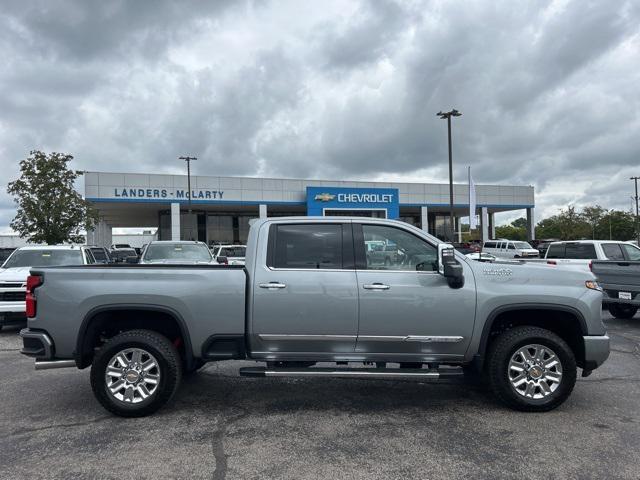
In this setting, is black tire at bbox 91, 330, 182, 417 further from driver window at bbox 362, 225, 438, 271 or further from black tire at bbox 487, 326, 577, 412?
black tire at bbox 487, 326, 577, 412

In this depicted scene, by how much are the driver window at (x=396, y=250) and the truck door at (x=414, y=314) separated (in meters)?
0.09

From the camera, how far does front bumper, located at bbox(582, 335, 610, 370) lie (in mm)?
4715

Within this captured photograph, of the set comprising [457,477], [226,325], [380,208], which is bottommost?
[457,477]

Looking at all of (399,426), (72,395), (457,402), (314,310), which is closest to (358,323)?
(314,310)

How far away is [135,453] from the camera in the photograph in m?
3.90

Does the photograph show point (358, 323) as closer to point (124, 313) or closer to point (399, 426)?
point (399, 426)

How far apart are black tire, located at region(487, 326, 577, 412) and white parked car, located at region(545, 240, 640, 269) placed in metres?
7.64

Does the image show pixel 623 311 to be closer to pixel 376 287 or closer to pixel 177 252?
Result: pixel 376 287

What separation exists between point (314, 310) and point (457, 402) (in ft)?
6.22

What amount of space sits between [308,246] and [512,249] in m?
30.1

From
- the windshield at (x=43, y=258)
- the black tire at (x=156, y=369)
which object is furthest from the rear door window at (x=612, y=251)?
the windshield at (x=43, y=258)

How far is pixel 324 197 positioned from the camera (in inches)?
1555

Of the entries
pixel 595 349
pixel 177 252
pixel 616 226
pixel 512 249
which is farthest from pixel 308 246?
pixel 616 226

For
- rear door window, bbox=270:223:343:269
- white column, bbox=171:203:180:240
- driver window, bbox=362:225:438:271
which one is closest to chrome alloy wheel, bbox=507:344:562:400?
driver window, bbox=362:225:438:271
